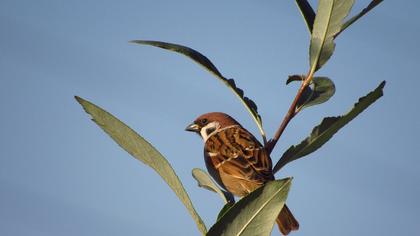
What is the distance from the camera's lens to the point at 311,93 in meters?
2.15

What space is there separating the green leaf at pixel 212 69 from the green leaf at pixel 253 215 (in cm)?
55

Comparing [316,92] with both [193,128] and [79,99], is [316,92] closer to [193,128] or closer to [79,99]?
[79,99]

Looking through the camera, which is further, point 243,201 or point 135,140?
point 135,140

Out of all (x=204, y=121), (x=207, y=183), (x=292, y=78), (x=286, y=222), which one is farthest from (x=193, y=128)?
(x=207, y=183)

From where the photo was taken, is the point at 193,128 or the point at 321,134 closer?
the point at 321,134

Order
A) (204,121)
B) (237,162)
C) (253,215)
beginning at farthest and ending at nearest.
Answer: (204,121)
(237,162)
(253,215)

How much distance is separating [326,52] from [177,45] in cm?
51

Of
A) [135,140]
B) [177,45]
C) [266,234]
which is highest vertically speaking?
[177,45]

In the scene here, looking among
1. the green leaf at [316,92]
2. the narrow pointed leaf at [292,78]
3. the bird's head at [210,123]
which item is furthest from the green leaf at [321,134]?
the bird's head at [210,123]

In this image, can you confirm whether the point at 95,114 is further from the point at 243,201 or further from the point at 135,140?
the point at 243,201

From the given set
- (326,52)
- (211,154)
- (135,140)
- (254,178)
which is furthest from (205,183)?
(211,154)

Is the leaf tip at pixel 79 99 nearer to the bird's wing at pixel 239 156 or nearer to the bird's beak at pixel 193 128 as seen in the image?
the bird's wing at pixel 239 156

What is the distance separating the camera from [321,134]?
71.4 inches

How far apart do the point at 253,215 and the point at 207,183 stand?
70cm
